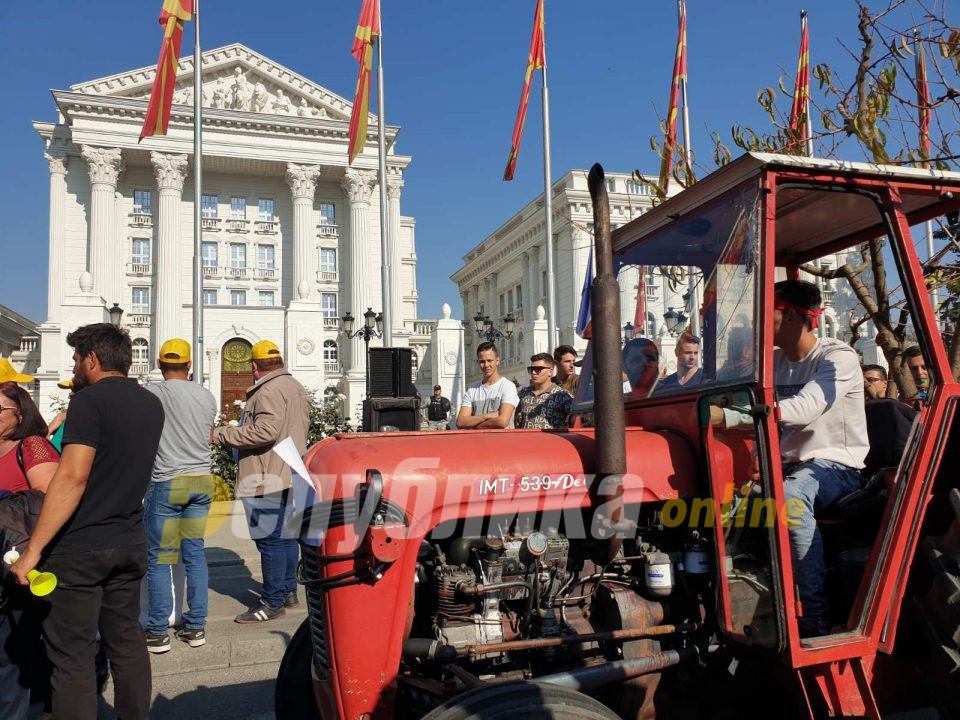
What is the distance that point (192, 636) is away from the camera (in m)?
5.16

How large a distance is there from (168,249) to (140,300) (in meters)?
4.51

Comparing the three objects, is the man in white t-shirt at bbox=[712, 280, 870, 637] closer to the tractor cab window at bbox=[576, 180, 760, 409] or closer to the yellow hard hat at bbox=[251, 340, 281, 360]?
the tractor cab window at bbox=[576, 180, 760, 409]

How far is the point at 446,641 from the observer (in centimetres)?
266

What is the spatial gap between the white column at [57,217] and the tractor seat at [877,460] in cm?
4532

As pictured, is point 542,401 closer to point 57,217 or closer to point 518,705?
point 518,705

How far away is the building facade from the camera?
3.43m

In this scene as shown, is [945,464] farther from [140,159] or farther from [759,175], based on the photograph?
[140,159]

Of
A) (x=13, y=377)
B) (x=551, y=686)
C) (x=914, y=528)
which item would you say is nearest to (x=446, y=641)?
(x=551, y=686)

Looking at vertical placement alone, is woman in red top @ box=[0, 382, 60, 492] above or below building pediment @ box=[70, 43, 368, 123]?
below

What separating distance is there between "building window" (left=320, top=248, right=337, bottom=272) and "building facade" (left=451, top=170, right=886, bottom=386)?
11.5 m

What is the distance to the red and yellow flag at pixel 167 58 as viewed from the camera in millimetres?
16531

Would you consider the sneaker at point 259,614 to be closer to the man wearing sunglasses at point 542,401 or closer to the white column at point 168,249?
the man wearing sunglasses at point 542,401

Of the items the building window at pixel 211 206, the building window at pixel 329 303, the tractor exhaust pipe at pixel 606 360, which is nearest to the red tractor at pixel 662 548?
the tractor exhaust pipe at pixel 606 360

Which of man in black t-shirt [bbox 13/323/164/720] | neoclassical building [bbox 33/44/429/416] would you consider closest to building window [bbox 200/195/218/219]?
neoclassical building [bbox 33/44/429/416]
